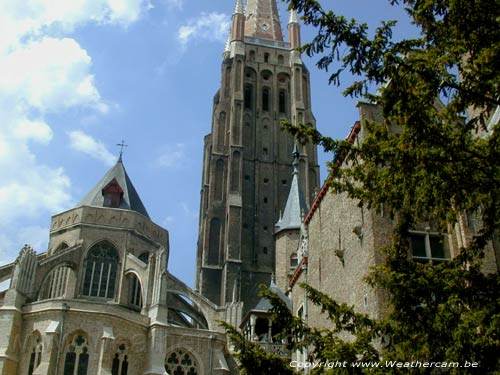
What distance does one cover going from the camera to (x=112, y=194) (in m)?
34.0

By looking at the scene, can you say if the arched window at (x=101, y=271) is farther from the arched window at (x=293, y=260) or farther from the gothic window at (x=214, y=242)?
the gothic window at (x=214, y=242)

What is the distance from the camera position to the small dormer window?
3356cm

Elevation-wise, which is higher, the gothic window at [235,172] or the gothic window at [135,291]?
the gothic window at [235,172]

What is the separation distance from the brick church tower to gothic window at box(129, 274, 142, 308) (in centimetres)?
916

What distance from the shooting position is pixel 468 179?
7551 mm

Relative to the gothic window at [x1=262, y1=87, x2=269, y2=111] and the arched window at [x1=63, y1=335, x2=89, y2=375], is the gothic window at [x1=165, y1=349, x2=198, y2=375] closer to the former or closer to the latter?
the arched window at [x1=63, y1=335, x2=89, y2=375]

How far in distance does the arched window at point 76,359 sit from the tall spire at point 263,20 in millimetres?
39434

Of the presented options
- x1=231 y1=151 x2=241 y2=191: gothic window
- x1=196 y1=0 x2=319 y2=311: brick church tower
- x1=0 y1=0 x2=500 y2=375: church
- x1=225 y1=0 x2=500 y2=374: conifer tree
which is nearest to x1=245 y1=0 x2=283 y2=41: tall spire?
x1=0 y1=0 x2=500 y2=375: church

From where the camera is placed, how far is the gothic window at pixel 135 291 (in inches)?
1202

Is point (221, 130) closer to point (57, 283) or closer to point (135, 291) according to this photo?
point (135, 291)

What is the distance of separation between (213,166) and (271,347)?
69.6 feet

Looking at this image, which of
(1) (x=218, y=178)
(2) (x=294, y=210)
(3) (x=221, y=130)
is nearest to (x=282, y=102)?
(3) (x=221, y=130)

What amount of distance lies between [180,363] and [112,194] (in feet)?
39.3

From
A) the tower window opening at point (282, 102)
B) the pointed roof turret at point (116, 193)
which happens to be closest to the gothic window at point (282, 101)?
the tower window opening at point (282, 102)
